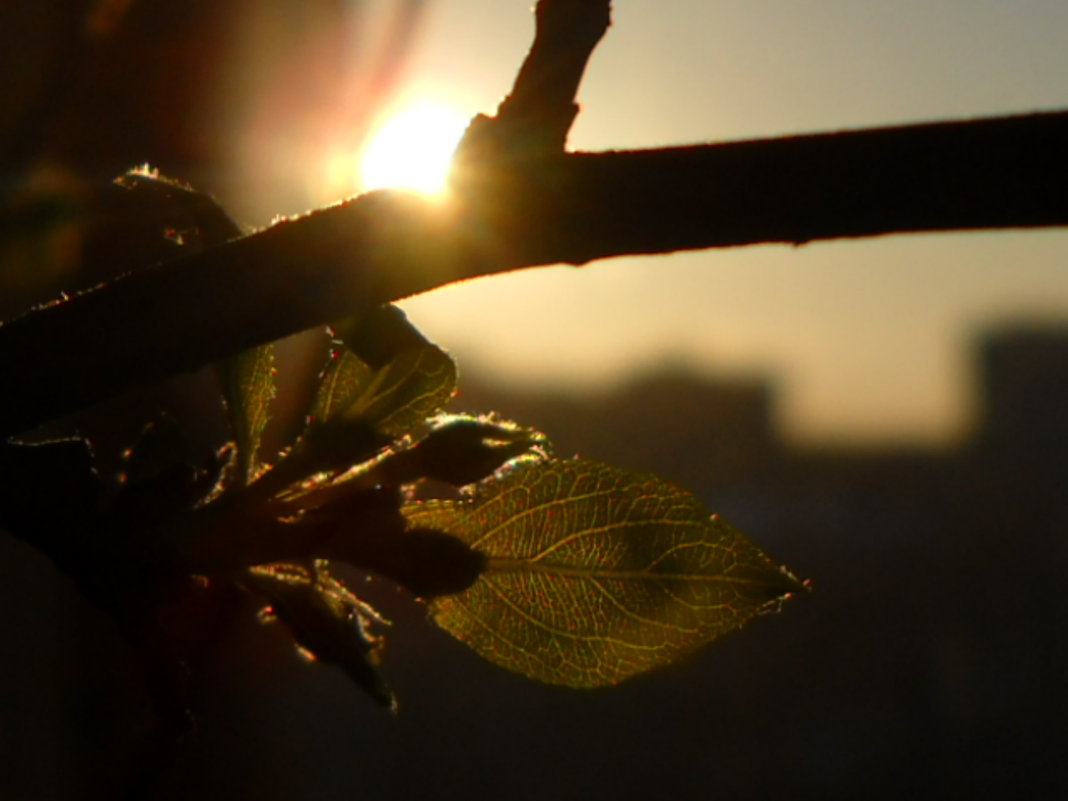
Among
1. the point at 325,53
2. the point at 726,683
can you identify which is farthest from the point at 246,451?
the point at 726,683

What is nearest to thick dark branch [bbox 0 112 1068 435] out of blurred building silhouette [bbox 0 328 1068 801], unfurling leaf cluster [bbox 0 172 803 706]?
unfurling leaf cluster [bbox 0 172 803 706]

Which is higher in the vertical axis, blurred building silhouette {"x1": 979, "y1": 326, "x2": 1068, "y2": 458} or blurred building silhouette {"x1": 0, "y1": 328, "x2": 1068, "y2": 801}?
blurred building silhouette {"x1": 979, "y1": 326, "x2": 1068, "y2": 458}

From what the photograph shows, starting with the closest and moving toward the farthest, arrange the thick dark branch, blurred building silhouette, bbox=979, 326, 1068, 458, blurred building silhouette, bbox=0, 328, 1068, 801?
the thick dark branch
blurred building silhouette, bbox=0, 328, 1068, 801
blurred building silhouette, bbox=979, 326, 1068, 458

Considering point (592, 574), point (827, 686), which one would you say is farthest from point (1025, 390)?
point (592, 574)

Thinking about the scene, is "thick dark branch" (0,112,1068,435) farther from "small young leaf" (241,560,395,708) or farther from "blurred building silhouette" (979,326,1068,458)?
"blurred building silhouette" (979,326,1068,458)

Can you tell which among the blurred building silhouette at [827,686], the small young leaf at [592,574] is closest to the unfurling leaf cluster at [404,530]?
the small young leaf at [592,574]

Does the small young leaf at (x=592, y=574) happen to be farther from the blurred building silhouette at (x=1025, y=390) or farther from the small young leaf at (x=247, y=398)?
the blurred building silhouette at (x=1025, y=390)
